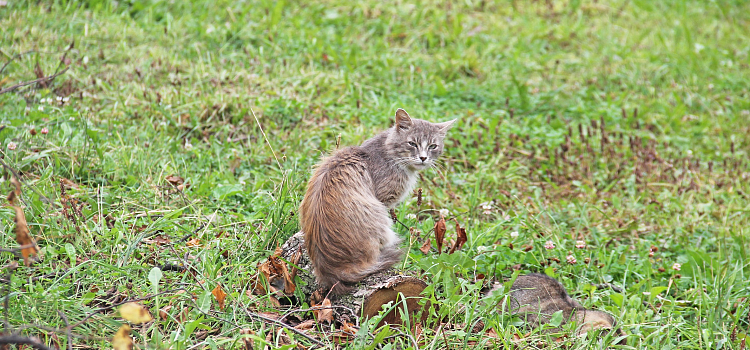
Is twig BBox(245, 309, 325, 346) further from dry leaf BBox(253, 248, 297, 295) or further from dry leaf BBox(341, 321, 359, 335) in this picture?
dry leaf BBox(253, 248, 297, 295)

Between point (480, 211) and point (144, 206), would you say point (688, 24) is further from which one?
point (144, 206)

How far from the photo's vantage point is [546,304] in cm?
401

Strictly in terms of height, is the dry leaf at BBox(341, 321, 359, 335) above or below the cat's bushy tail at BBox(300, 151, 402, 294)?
below

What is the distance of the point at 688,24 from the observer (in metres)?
9.65

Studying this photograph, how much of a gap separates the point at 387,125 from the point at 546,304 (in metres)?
2.71

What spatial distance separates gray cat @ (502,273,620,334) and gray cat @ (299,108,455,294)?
86 centimetres

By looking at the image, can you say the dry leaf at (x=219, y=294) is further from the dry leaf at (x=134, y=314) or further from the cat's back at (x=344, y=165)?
the dry leaf at (x=134, y=314)

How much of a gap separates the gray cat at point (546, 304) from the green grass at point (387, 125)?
18 centimetres

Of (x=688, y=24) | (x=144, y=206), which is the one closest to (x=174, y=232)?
(x=144, y=206)

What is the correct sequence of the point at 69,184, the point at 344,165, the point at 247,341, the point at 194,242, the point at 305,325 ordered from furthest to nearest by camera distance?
the point at 69,184, the point at 194,242, the point at 344,165, the point at 305,325, the point at 247,341

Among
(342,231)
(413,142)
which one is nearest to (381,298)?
(342,231)

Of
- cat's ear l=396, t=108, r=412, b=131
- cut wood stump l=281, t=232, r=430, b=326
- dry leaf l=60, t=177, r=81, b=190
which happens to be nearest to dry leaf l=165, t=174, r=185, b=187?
dry leaf l=60, t=177, r=81, b=190

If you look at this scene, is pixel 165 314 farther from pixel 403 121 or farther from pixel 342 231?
pixel 403 121

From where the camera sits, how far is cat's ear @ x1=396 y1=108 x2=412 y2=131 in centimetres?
450
